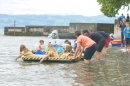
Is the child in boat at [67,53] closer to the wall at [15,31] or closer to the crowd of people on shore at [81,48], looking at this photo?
the crowd of people on shore at [81,48]

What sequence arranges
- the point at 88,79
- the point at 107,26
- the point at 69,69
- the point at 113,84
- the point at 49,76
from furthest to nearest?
the point at 107,26
the point at 69,69
the point at 49,76
the point at 88,79
the point at 113,84

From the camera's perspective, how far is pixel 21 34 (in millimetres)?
104125

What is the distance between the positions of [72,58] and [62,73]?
427 centimetres

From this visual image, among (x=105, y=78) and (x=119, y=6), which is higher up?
(x=119, y=6)

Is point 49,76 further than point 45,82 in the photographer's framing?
Yes

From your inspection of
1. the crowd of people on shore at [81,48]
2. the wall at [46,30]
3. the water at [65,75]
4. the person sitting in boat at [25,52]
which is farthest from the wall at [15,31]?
the water at [65,75]

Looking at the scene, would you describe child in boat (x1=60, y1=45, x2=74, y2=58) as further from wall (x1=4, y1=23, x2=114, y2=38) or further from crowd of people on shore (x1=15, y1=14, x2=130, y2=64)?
wall (x1=4, y1=23, x2=114, y2=38)

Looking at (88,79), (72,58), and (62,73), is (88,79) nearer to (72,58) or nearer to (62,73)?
(62,73)

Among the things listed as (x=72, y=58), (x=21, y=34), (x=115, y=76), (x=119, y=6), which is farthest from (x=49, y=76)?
(x=21, y=34)

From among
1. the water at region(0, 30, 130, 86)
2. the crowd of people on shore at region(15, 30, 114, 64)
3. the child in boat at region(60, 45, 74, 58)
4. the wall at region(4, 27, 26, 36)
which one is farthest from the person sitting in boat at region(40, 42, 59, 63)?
the wall at region(4, 27, 26, 36)

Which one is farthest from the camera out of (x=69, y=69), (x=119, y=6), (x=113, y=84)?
(x=119, y=6)

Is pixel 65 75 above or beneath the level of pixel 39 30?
beneath

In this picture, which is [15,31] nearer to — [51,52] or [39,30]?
[39,30]

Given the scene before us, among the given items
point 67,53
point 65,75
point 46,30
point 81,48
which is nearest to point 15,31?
point 46,30
